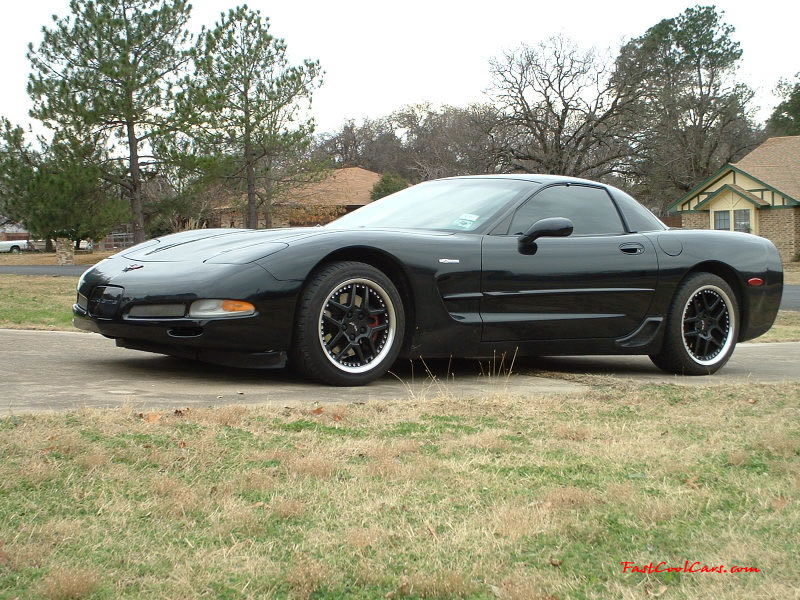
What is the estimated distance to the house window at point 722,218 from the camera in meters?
45.2

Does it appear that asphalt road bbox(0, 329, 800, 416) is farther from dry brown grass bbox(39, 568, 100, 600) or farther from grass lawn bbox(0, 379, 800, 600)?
dry brown grass bbox(39, 568, 100, 600)

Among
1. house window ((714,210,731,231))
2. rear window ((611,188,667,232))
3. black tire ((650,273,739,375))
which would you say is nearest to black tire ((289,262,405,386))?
rear window ((611,188,667,232))

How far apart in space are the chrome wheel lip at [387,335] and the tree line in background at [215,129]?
30.8 metres

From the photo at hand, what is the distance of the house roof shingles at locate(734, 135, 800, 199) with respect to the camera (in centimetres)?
4394

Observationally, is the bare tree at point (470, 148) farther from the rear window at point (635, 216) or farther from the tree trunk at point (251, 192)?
the rear window at point (635, 216)

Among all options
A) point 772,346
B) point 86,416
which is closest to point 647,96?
point 772,346

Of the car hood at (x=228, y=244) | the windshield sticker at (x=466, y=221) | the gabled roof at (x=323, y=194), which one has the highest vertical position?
the gabled roof at (x=323, y=194)

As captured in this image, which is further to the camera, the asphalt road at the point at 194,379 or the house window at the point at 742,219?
the house window at the point at 742,219

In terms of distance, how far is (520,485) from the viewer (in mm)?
3295

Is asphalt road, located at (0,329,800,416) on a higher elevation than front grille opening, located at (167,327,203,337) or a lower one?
lower

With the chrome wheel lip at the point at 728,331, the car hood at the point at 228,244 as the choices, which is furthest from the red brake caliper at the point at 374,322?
the chrome wheel lip at the point at 728,331

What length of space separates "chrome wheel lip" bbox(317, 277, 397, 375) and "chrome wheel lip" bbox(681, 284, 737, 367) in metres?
2.34

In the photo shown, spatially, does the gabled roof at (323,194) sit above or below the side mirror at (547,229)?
above

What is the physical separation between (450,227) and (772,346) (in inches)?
187
